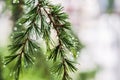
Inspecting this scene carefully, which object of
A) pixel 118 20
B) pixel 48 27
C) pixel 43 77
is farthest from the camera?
pixel 118 20

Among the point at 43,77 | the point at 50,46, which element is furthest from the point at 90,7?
the point at 50,46

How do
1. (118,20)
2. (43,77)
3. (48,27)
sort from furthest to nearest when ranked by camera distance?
(118,20) → (43,77) → (48,27)

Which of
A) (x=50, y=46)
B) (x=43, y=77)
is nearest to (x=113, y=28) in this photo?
(x=43, y=77)

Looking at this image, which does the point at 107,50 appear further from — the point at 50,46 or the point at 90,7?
the point at 50,46

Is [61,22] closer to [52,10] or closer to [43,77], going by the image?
[52,10]

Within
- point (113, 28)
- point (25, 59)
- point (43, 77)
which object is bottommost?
point (113, 28)

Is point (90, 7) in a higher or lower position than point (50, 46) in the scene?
lower

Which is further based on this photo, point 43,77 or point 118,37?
point 118,37
